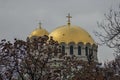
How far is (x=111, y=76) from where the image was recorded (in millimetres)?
26750

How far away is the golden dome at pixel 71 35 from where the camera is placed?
5634cm

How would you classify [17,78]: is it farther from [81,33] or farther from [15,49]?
[81,33]

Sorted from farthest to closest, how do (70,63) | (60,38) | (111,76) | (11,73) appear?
(60,38) → (111,76) → (70,63) → (11,73)

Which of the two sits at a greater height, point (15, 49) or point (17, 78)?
point (15, 49)

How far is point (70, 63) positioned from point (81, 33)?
112 feet

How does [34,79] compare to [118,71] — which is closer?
[34,79]

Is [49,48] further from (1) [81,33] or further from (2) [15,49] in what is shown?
(1) [81,33]

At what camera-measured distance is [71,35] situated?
56.9 meters

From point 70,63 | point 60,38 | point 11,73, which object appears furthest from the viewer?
point 60,38

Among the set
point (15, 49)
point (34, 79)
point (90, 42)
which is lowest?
point (34, 79)

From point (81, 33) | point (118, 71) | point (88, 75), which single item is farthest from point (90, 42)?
point (88, 75)

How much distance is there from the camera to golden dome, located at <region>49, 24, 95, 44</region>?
56.3 metres

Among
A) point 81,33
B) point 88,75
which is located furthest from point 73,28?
point 88,75

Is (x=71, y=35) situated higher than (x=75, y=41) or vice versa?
(x=71, y=35)
